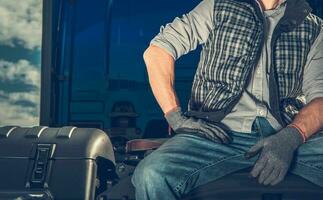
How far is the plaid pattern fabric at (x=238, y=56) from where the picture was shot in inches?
112

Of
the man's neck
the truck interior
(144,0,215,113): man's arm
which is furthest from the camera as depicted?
the truck interior

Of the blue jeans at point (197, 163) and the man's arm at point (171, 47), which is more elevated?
the man's arm at point (171, 47)

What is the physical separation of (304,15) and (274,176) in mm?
842

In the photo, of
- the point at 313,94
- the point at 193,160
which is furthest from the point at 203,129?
the point at 313,94

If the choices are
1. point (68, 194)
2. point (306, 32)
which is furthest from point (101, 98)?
point (306, 32)

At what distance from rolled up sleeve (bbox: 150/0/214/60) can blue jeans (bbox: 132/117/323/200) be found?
446 millimetres

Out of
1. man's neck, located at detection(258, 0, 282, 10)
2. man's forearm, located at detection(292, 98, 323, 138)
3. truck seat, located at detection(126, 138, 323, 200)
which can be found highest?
man's neck, located at detection(258, 0, 282, 10)

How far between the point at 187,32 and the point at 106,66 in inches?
40.1

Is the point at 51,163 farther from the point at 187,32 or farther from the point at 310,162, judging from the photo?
the point at 310,162

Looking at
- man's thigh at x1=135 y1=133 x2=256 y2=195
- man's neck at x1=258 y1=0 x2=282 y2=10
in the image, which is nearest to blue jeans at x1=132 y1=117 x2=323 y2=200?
man's thigh at x1=135 y1=133 x2=256 y2=195

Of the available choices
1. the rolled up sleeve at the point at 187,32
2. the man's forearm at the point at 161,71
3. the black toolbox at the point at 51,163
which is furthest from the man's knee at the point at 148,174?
the rolled up sleeve at the point at 187,32

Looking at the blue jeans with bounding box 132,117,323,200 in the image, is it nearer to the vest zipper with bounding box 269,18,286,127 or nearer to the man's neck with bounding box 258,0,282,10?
the vest zipper with bounding box 269,18,286,127

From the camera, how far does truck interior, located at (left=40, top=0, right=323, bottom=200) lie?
3.79m

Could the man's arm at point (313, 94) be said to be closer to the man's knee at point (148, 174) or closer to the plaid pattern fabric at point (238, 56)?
the plaid pattern fabric at point (238, 56)
